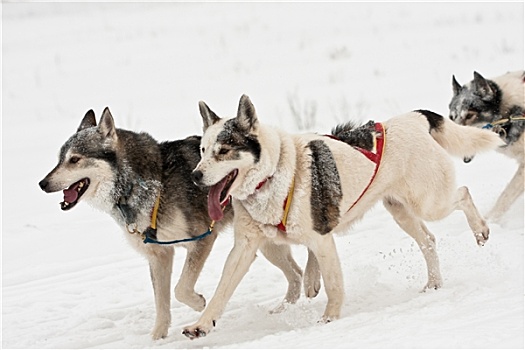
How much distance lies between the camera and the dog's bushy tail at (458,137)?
17.0 ft

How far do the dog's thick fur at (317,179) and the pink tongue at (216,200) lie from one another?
1 centimetres

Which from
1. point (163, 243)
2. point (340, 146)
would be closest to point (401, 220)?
point (340, 146)

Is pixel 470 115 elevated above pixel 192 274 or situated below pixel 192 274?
below

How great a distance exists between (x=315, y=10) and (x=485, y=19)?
4.79m

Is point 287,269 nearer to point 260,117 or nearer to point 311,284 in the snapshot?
point 311,284

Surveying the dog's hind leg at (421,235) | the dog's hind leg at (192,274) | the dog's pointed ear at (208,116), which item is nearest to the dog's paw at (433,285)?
the dog's hind leg at (421,235)

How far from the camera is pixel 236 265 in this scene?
4430 millimetres

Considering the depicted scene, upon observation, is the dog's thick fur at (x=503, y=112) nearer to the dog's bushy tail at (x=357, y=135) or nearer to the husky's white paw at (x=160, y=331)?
the dog's bushy tail at (x=357, y=135)

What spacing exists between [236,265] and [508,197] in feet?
11.3

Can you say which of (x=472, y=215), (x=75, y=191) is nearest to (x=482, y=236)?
(x=472, y=215)

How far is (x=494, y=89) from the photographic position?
22.7 feet

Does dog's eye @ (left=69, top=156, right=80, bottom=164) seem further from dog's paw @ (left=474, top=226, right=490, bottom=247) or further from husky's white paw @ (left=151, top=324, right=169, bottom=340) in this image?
dog's paw @ (left=474, top=226, right=490, bottom=247)

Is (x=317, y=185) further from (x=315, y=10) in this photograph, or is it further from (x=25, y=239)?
(x=315, y=10)

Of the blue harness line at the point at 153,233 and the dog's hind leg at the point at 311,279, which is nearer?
the blue harness line at the point at 153,233
